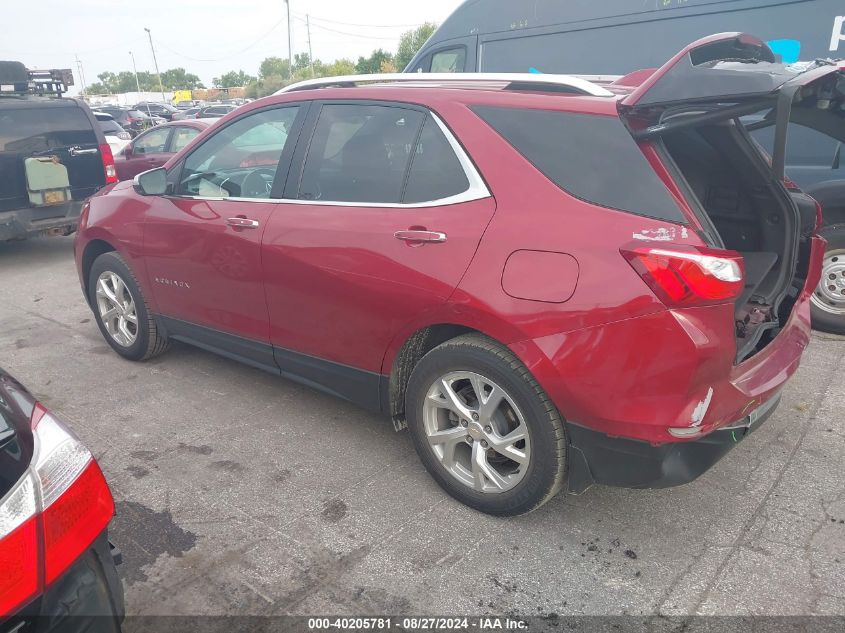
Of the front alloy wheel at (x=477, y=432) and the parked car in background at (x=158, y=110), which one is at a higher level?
the front alloy wheel at (x=477, y=432)

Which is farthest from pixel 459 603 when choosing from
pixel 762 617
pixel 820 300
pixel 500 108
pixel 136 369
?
pixel 820 300

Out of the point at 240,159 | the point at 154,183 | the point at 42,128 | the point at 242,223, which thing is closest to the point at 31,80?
the point at 42,128

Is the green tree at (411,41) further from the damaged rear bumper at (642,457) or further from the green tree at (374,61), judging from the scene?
the damaged rear bumper at (642,457)

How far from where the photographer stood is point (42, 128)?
7652mm

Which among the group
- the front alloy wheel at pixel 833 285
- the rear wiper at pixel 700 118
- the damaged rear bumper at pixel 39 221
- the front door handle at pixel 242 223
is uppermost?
the rear wiper at pixel 700 118

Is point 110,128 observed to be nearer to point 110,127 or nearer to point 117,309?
point 110,127

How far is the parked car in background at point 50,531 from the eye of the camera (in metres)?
1.54

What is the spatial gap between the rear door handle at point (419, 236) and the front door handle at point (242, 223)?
38.2 inches

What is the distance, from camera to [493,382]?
267cm

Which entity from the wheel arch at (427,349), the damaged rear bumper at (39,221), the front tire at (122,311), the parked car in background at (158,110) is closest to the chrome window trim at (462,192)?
the wheel arch at (427,349)

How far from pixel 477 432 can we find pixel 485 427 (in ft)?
0.15

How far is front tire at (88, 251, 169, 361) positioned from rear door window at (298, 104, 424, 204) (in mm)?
1769

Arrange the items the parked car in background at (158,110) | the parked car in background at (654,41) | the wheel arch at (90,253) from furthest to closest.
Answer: the parked car in background at (158,110) → the parked car in background at (654,41) → the wheel arch at (90,253)

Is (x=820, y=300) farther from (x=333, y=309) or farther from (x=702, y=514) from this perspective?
(x=333, y=309)
